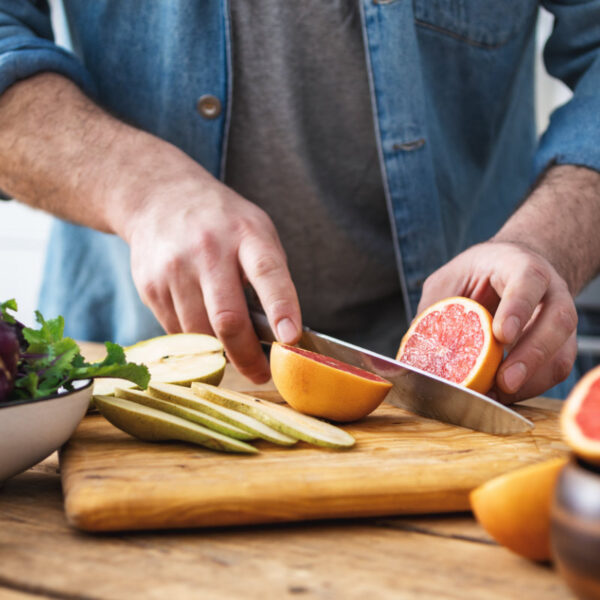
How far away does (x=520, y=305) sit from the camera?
1414 mm

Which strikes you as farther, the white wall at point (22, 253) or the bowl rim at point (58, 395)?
the white wall at point (22, 253)

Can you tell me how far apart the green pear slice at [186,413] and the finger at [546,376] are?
25.3 inches

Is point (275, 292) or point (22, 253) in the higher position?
point (275, 292)

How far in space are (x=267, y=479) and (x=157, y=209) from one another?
0.80 metres

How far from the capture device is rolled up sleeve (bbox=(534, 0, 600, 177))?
1933mm

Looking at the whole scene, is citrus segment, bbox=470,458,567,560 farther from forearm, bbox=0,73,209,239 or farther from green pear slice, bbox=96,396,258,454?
forearm, bbox=0,73,209,239

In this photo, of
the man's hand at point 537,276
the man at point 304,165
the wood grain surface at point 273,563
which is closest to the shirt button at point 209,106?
the man at point 304,165

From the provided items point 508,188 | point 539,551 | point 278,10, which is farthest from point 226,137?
point 539,551

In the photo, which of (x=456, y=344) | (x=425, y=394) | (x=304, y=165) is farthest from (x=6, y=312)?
(x=304, y=165)

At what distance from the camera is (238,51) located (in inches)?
81.4

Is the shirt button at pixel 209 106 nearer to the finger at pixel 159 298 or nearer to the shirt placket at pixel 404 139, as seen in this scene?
the shirt placket at pixel 404 139

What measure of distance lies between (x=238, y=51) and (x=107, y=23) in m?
0.39

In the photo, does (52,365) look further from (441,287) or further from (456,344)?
(441,287)

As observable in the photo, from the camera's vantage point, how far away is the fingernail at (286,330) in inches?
56.4
